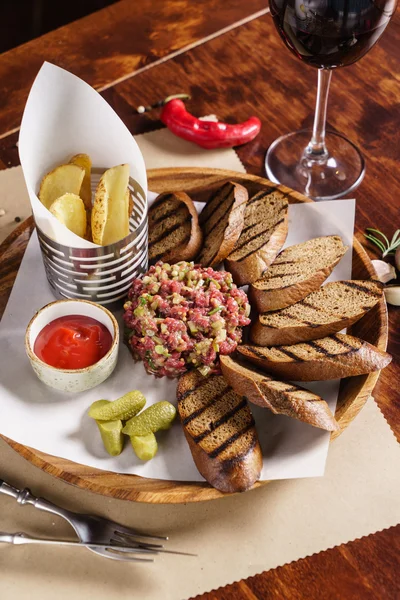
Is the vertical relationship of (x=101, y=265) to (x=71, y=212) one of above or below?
below

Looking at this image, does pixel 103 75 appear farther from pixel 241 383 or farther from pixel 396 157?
pixel 241 383

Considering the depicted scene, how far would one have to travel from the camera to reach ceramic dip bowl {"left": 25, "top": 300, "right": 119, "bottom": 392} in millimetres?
2508

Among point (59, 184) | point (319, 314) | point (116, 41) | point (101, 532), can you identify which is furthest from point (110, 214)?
point (116, 41)

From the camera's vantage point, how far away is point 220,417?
97.3 inches

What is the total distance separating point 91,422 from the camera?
8.32ft

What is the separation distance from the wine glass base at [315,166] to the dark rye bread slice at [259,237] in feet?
1.01

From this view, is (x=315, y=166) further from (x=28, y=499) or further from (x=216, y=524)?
(x=28, y=499)

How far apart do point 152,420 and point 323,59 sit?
144 cm

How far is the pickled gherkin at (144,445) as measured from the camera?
2.39 metres

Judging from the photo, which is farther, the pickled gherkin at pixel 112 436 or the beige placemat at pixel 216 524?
the pickled gherkin at pixel 112 436

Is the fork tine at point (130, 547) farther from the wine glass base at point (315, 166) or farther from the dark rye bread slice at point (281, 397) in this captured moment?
the wine glass base at point (315, 166)

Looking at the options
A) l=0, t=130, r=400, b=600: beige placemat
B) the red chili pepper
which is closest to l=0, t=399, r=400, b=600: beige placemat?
l=0, t=130, r=400, b=600: beige placemat

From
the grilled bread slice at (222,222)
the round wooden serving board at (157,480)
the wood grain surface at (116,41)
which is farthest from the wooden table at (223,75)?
the grilled bread slice at (222,222)

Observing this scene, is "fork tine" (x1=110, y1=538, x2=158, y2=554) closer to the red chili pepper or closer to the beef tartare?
the beef tartare
